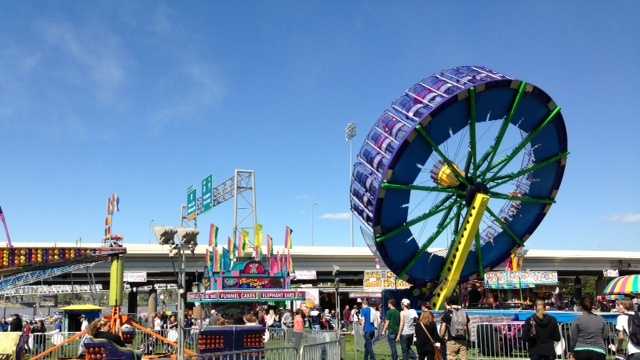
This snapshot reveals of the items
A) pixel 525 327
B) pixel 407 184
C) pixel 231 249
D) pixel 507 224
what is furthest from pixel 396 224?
pixel 231 249

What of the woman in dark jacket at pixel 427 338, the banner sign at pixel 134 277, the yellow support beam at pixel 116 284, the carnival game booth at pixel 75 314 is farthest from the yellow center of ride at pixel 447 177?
the banner sign at pixel 134 277

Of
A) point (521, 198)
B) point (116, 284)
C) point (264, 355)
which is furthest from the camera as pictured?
point (521, 198)

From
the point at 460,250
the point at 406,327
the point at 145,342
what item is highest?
the point at 460,250

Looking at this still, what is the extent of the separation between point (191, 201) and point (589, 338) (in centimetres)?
4257

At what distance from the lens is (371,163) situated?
2381 cm

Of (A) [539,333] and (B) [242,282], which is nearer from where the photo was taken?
(A) [539,333]

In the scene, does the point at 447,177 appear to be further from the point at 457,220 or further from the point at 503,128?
the point at 503,128

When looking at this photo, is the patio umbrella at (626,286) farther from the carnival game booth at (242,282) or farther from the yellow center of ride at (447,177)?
the carnival game booth at (242,282)

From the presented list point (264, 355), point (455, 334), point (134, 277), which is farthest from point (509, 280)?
point (264, 355)

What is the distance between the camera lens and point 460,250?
23.8m

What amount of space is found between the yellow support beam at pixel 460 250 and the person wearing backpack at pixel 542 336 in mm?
14247

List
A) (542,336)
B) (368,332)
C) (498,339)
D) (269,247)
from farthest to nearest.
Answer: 1. (269,247)
2. (498,339)
3. (368,332)
4. (542,336)

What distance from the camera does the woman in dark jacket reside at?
38.5 ft

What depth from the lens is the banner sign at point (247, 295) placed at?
35947 mm
